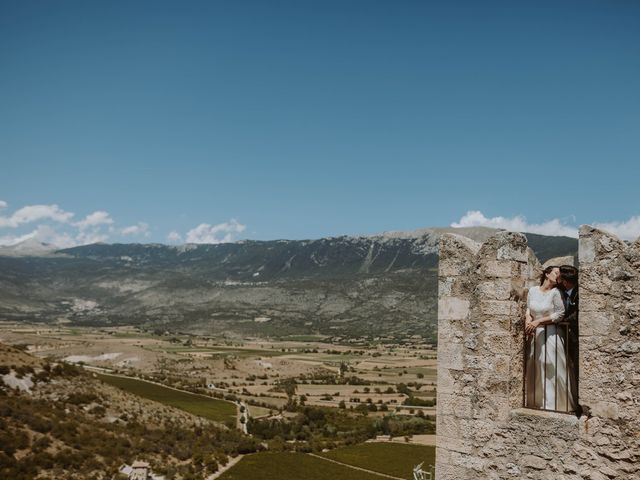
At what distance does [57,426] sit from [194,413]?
26.0 meters

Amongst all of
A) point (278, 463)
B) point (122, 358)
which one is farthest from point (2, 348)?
point (122, 358)

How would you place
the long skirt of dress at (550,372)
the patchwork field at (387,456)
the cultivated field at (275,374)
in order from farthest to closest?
the cultivated field at (275,374) < the patchwork field at (387,456) < the long skirt of dress at (550,372)

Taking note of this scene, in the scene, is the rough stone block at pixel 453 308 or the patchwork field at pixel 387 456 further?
the patchwork field at pixel 387 456

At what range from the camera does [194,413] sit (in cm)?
5819

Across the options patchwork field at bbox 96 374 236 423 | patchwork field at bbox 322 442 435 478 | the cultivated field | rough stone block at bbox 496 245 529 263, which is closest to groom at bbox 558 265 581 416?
rough stone block at bbox 496 245 529 263

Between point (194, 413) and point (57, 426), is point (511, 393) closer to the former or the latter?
point (57, 426)

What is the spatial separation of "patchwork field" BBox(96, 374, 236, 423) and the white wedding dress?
54.7 meters

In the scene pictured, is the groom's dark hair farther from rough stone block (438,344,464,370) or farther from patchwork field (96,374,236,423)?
patchwork field (96,374,236,423)

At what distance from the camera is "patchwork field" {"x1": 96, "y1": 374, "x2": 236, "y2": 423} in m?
60.2

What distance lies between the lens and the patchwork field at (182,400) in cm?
6016

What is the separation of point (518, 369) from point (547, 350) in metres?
0.36

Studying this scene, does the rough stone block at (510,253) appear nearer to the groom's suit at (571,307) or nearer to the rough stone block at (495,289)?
the rough stone block at (495,289)

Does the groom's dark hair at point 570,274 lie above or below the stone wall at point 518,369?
above

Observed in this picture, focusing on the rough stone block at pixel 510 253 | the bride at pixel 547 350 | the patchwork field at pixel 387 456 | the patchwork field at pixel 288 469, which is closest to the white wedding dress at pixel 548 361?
the bride at pixel 547 350
